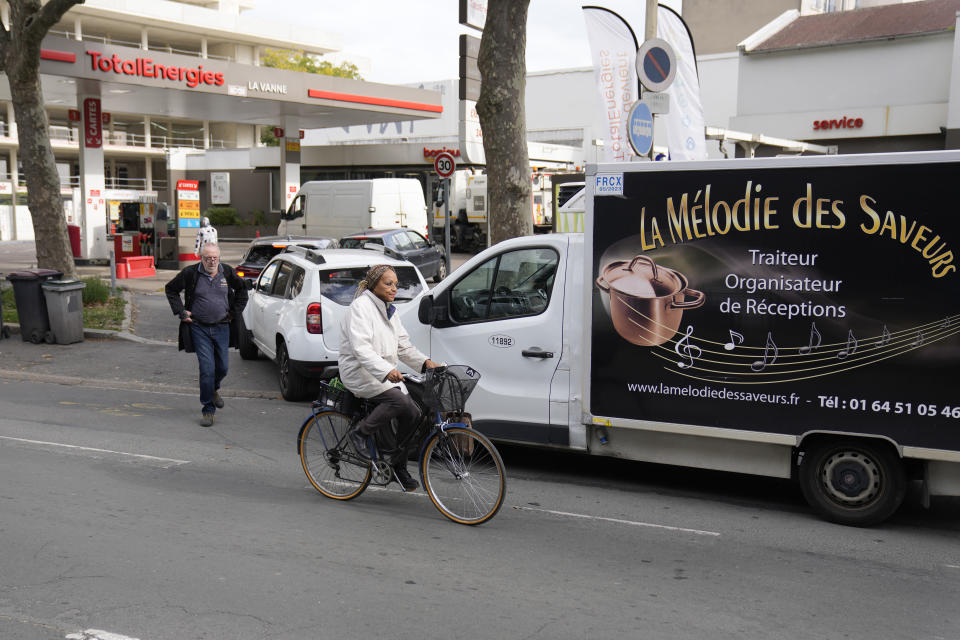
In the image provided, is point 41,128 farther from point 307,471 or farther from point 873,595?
point 873,595

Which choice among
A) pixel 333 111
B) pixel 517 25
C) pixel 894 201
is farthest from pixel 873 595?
pixel 333 111

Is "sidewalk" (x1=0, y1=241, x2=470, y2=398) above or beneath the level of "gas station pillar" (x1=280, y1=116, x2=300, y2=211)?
beneath

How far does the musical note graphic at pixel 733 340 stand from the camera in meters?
6.30

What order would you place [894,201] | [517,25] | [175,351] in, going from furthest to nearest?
[175,351] → [517,25] → [894,201]

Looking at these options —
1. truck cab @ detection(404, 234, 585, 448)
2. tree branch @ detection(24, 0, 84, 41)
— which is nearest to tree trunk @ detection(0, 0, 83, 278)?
tree branch @ detection(24, 0, 84, 41)

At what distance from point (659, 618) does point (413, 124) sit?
5362 centimetres

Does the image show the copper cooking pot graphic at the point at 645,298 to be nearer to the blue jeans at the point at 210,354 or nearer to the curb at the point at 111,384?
the blue jeans at the point at 210,354

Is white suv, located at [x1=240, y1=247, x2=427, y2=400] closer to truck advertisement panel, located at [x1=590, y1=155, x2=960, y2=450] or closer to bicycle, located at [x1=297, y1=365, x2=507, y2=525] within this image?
bicycle, located at [x1=297, y1=365, x2=507, y2=525]

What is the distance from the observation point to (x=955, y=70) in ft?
80.6

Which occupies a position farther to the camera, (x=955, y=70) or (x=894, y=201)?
(x=955, y=70)

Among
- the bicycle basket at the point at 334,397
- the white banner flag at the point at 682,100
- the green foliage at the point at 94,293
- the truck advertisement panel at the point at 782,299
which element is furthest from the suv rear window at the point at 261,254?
the truck advertisement panel at the point at 782,299

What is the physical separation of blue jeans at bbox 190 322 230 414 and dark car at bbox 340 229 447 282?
11510mm

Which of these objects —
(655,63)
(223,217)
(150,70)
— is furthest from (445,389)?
(223,217)

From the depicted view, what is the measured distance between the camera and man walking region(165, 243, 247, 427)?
893 centimetres
